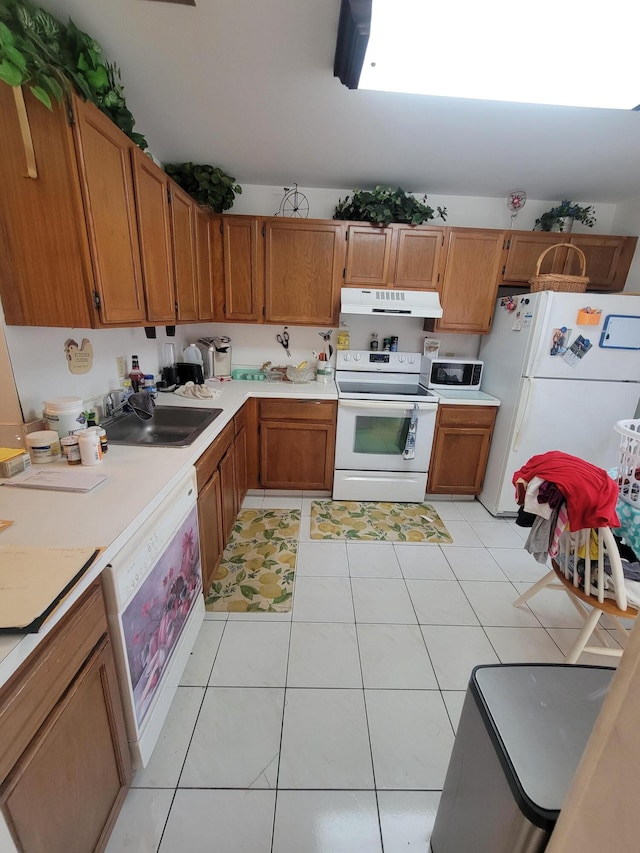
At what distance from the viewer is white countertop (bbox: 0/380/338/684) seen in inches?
28.3

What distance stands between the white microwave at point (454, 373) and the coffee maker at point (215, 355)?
5.70ft

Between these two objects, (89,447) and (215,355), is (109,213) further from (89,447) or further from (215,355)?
(215,355)

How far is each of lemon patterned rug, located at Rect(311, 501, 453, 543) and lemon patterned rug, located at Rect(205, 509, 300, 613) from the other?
20 centimetres

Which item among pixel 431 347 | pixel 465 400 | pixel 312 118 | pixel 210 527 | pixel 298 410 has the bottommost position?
pixel 210 527

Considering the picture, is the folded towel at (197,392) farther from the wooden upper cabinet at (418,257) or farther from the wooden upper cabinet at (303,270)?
the wooden upper cabinet at (418,257)

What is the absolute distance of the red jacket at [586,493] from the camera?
4.08ft

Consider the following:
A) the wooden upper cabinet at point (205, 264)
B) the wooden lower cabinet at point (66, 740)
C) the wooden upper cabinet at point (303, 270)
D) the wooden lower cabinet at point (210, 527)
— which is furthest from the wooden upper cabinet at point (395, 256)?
the wooden lower cabinet at point (66, 740)

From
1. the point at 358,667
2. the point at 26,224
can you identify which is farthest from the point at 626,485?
the point at 26,224

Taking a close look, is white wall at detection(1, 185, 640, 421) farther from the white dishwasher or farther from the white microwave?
the white dishwasher

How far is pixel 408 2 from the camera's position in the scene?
1014 mm

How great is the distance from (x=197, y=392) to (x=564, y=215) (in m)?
3.02

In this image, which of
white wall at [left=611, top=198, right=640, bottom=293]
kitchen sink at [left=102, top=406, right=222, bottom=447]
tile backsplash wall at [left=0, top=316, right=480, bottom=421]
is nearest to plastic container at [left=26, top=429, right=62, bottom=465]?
tile backsplash wall at [left=0, top=316, right=480, bottom=421]

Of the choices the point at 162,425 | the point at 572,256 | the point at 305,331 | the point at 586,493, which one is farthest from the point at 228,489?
the point at 572,256

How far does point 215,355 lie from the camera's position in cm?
293
